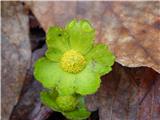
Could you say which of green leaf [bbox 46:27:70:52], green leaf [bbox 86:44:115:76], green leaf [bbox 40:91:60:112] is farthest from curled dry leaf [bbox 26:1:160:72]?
green leaf [bbox 40:91:60:112]

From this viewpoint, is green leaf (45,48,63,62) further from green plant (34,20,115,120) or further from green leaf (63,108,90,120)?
green leaf (63,108,90,120)

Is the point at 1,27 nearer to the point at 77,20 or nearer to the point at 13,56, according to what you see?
the point at 13,56

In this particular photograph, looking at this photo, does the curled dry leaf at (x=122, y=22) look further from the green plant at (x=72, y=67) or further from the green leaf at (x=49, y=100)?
the green leaf at (x=49, y=100)

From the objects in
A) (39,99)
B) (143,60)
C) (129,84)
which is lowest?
(39,99)

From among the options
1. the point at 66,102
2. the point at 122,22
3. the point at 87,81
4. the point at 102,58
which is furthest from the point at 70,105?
the point at 122,22

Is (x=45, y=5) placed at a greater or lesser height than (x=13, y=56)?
greater

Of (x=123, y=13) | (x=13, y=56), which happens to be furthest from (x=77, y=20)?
(x=13, y=56)
